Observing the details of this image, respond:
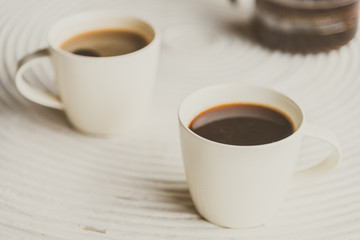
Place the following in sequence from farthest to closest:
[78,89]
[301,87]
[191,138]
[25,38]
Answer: [25,38] → [301,87] → [78,89] → [191,138]

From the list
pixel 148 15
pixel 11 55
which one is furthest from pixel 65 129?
pixel 148 15

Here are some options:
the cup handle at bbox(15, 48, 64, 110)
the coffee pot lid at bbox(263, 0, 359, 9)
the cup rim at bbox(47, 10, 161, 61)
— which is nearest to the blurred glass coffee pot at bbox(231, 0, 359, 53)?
the coffee pot lid at bbox(263, 0, 359, 9)

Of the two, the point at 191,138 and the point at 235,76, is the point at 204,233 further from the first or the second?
the point at 235,76

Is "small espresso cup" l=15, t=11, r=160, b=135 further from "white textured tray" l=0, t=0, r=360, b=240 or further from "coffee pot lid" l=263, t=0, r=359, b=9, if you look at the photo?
"coffee pot lid" l=263, t=0, r=359, b=9

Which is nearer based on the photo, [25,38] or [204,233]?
[204,233]

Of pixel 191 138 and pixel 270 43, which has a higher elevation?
pixel 191 138

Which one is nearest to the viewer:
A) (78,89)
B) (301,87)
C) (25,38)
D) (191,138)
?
(191,138)

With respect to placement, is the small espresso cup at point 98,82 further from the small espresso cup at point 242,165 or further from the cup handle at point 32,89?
the small espresso cup at point 242,165
